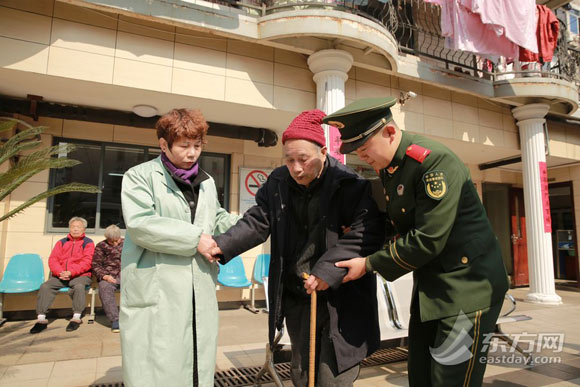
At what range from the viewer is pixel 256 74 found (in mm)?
5699

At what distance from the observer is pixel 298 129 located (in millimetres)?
1790

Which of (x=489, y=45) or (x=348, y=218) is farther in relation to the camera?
(x=489, y=45)

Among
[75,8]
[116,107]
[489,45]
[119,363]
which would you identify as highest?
[489,45]

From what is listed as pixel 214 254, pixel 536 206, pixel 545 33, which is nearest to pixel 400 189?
pixel 214 254

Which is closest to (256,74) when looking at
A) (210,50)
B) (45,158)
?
(210,50)

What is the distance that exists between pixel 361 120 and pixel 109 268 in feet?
16.6

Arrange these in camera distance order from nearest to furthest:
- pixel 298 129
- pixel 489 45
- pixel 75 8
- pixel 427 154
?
pixel 427 154 < pixel 298 129 < pixel 75 8 < pixel 489 45

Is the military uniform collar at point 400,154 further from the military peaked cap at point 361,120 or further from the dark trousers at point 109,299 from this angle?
the dark trousers at point 109,299

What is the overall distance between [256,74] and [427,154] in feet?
15.0

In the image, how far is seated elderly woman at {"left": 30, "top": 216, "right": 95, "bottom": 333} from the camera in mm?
4996

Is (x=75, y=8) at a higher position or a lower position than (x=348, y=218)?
higher

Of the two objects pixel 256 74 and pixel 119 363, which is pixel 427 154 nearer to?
pixel 119 363

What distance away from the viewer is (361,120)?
1.66 m

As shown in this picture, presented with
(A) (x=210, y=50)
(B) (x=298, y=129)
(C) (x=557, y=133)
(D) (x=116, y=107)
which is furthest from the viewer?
(C) (x=557, y=133)
